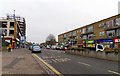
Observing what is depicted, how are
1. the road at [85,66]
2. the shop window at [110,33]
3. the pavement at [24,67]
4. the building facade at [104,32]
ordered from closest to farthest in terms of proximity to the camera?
the pavement at [24,67] → the road at [85,66] → the building facade at [104,32] → the shop window at [110,33]

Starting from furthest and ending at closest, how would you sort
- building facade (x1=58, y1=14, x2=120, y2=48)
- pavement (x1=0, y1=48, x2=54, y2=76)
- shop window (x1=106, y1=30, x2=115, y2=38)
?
shop window (x1=106, y1=30, x2=115, y2=38), building facade (x1=58, y1=14, x2=120, y2=48), pavement (x1=0, y1=48, x2=54, y2=76)

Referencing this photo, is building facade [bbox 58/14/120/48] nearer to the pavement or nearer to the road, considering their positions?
the road

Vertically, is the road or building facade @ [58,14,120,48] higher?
building facade @ [58,14,120,48]

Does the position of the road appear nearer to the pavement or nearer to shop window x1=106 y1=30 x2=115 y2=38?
the pavement

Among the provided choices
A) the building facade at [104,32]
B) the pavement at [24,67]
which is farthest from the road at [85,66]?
the building facade at [104,32]

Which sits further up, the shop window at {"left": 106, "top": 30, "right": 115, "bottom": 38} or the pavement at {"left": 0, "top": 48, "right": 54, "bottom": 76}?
the shop window at {"left": 106, "top": 30, "right": 115, "bottom": 38}

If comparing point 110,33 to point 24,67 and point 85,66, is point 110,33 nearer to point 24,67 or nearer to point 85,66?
point 85,66

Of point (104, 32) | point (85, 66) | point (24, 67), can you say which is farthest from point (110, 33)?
point (24, 67)

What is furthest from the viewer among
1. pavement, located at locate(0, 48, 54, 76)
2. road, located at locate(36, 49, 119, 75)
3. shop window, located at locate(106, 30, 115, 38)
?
shop window, located at locate(106, 30, 115, 38)

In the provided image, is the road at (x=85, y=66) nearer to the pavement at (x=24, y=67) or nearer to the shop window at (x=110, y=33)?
the pavement at (x=24, y=67)

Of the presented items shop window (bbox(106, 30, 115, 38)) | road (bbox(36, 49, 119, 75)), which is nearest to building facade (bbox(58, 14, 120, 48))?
shop window (bbox(106, 30, 115, 38))

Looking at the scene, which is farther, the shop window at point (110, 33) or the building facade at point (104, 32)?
the shop window at point (110, 33)

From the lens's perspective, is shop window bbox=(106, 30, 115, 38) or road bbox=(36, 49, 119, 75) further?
shop window bbox=(106, 30, 115, 38)

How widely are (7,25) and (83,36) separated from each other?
41.9m
